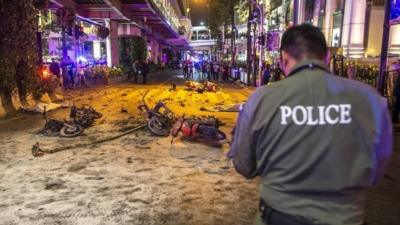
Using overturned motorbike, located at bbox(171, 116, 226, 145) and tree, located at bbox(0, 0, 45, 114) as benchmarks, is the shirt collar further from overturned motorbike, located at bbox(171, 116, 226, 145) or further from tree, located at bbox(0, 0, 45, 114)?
tree, located at bbox(0, 0, 45, 114)

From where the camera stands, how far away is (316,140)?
1.93 m

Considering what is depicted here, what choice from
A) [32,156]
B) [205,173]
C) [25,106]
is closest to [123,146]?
[32,156]

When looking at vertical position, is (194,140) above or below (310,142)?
below

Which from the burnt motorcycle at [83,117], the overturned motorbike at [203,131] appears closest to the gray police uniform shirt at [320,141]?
the overturned motorbike at [203,131]

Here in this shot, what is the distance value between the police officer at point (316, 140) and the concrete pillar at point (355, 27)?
2337 cm

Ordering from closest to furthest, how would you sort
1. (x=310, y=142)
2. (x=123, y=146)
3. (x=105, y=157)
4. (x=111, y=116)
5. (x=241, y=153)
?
(x=310, y=142), (x=241, y=153), (x=105, y=157), (x=123, y=146), (x=111, y=116)

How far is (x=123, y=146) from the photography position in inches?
367

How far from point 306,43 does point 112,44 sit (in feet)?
108

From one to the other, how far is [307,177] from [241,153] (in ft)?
1.17

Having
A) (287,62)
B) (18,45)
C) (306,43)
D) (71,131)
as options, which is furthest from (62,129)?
(306,43)

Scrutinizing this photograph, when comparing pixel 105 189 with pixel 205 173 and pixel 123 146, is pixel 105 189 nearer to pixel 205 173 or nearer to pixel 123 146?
pixel 205 173

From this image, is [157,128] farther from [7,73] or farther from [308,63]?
[308,63]

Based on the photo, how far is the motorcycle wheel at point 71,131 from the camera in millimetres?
10173

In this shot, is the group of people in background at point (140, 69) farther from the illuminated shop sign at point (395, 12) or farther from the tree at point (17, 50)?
the illuminated shop sign at point (395, 12)
